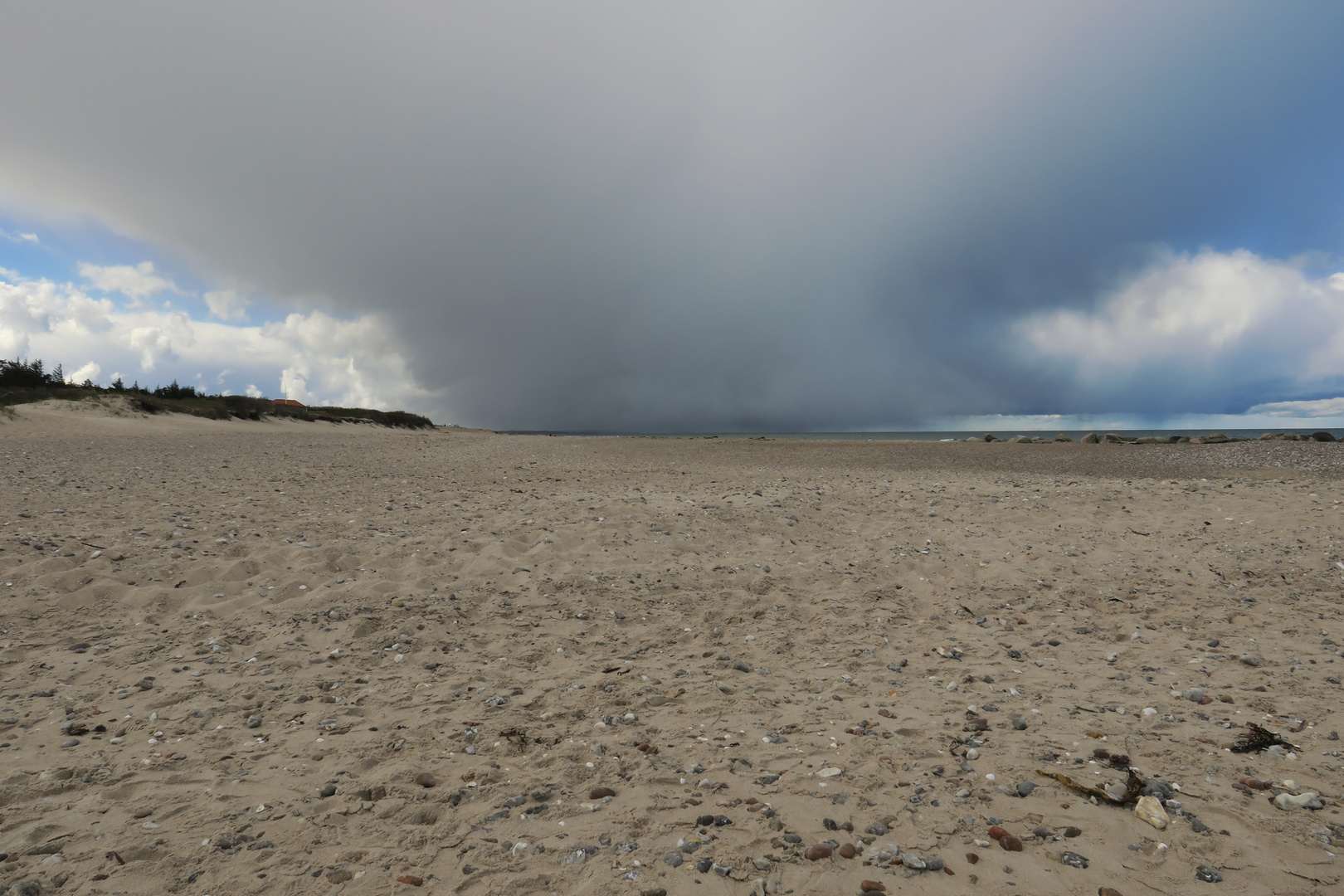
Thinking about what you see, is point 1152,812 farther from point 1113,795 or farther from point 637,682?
point 637,682

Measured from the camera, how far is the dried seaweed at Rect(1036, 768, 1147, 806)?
12.3ft

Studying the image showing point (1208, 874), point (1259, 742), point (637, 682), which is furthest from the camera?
point (637, 682)

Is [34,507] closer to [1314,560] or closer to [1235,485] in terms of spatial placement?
[1314,560]

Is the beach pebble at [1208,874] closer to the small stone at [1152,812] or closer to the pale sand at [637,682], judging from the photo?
the pale sand at [637,682]

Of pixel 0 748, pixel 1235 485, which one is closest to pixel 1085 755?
pixel 0 748

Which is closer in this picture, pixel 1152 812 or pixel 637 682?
pixel 1152 812

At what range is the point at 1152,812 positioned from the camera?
11.7 ft

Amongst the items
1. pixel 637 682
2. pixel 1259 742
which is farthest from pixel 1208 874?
pixel 637 682

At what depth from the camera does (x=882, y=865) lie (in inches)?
128

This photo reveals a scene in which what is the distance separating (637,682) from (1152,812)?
12.8ft

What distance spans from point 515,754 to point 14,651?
202 inches

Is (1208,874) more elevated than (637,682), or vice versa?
(1208,874)

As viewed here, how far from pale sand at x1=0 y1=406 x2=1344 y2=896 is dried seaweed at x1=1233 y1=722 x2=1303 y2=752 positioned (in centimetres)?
12

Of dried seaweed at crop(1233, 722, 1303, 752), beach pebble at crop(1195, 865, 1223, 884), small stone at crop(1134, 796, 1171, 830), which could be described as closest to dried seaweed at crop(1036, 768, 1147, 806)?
small stone at crop(1134, 796, 1171, 830)
